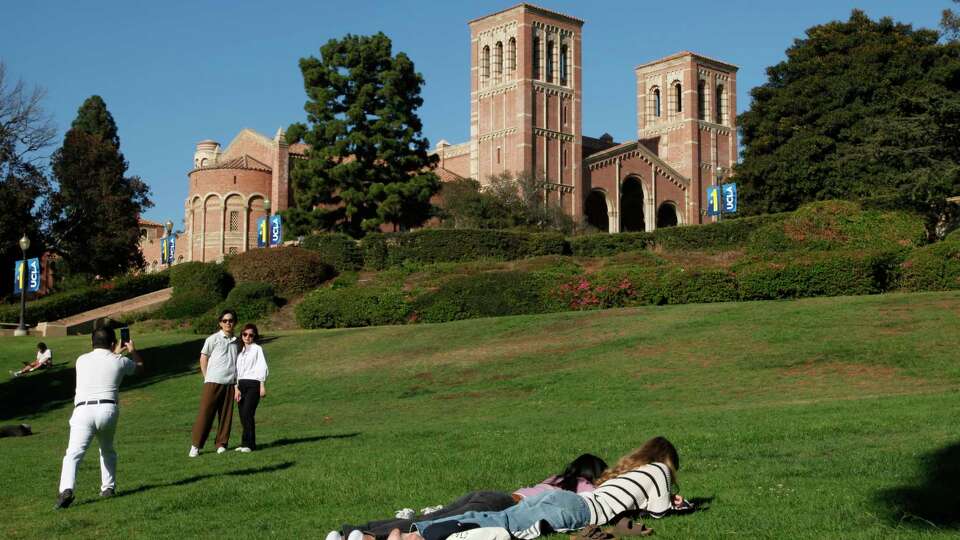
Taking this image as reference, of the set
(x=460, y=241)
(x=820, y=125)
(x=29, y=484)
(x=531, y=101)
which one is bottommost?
(x=29, y=484)

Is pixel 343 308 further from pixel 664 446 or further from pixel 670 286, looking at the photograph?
pixel 664 446

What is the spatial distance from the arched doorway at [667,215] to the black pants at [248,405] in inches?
2832

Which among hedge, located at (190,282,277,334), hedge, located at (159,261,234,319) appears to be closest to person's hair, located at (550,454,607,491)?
hedge, located at (190,282,277,334)

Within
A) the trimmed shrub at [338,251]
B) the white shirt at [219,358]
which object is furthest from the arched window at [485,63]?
the white shirt at [219,358]

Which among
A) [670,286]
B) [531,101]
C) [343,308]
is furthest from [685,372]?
[531,101]

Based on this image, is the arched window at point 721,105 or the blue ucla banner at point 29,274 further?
the arched window at point 721,105

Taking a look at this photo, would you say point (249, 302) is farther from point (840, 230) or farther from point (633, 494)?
point (633, 494)

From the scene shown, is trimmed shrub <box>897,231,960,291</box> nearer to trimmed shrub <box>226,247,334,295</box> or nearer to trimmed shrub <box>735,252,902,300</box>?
trimmed shrub <box>735,252,902,300</box>

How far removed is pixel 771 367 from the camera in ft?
62.4

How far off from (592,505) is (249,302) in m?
29.1

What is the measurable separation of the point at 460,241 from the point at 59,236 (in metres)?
15.9

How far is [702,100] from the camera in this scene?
3447 inches

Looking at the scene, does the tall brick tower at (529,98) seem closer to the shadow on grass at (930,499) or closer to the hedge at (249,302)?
the hedge at (249,302)

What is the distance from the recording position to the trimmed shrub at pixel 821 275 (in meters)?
27.4
